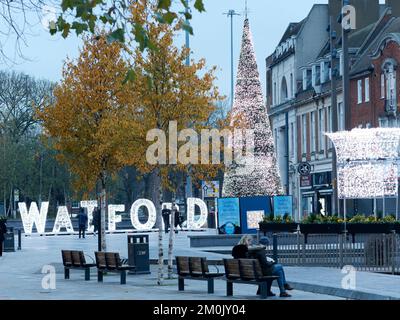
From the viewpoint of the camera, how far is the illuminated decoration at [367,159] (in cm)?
3694

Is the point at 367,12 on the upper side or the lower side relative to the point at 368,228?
upper

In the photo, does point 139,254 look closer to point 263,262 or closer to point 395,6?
point 263,262

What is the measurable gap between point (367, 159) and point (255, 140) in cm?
1651

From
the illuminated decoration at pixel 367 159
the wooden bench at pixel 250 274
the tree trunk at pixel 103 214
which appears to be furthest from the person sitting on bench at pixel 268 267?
the illuminated decoration at pixel 367 159

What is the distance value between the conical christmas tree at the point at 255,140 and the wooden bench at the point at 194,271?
2591cm

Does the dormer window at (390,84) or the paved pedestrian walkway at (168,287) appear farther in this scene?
the dormer window at (390,84)

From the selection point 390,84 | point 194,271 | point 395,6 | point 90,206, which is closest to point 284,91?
point 395,6

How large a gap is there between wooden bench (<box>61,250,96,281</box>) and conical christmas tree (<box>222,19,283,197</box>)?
21179 millimetres

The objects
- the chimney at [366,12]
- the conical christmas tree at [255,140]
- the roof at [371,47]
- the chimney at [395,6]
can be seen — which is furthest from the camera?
the chimney at [366,12]

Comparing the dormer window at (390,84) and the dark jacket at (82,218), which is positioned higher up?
the dormer window at (390,84)

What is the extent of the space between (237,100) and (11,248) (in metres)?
12.2

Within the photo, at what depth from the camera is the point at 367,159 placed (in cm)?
3759

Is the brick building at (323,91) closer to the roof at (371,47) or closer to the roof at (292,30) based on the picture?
the roof at (371,47)
